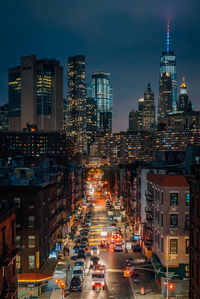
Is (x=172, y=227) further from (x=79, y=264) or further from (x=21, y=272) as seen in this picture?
(x=21, y=272)

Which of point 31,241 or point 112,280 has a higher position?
point 31,241

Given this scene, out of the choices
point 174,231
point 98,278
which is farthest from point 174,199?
point 98,278

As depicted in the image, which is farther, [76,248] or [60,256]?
[76,248]

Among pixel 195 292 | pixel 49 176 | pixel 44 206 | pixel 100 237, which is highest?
pixel 49 176

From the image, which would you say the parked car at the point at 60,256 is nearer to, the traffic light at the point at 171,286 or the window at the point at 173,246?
the window at the point at 173,246

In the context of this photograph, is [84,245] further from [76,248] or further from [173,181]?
[173,181]

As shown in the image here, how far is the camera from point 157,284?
4934 centimetres

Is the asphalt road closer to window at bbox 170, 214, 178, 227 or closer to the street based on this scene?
the street

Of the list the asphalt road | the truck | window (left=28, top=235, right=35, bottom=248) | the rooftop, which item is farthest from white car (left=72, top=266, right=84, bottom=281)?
the rooftop

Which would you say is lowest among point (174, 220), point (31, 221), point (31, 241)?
point (31, 241)

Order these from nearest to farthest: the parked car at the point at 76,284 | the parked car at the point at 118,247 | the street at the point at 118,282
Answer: the street at the point at 118,282 < the parked car at the point at 76,284 < the parked car at the point at 118,247

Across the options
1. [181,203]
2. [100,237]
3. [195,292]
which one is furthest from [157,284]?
[100,237]

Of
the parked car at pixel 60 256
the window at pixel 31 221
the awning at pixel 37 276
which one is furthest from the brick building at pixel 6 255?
the parked car at pixel 60 256

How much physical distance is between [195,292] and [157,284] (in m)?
17.7
